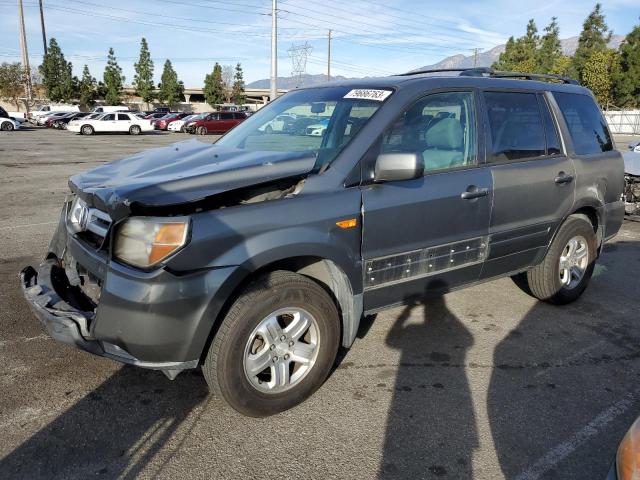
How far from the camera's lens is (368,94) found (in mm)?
3570

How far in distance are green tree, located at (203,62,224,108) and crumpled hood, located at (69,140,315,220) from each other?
81063mm

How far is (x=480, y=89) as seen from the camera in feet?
12.7

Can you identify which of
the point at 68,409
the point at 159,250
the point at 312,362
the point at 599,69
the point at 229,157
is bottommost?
the point at 68,409

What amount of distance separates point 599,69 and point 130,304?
58.4 metres

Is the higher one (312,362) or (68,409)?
(312,362)

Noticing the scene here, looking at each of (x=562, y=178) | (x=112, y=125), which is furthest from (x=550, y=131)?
(x=112, y=125)

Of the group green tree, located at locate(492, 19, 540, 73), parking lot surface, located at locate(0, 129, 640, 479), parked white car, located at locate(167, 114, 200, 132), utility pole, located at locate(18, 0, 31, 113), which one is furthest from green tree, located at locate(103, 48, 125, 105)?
parking lot surface, located at locate(0, 129, 640, 479)

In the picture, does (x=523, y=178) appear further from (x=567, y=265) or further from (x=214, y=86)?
(x=214, y=86)

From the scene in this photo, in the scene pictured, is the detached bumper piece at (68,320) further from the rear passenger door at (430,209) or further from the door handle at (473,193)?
the door handle at (473,193)

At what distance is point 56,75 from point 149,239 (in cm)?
7237

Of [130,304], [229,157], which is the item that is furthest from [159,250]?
[229,157]

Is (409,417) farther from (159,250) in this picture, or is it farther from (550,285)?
(550,285)

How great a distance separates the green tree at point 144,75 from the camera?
73.1 m

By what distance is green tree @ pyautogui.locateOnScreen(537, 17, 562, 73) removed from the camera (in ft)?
208
